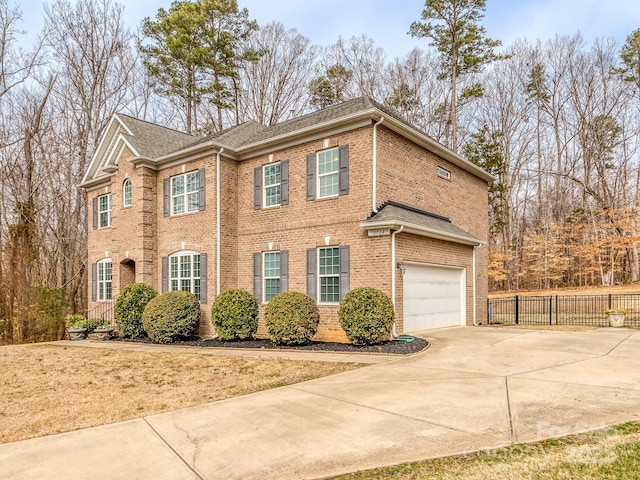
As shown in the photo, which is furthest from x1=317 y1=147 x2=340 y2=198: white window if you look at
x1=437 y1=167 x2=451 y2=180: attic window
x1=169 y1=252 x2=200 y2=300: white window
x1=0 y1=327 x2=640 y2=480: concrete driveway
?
x1=0 y1=327 x2=640 y2=480: concrete driveway

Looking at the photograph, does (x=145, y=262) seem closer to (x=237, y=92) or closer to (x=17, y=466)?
(x=17, y=466)

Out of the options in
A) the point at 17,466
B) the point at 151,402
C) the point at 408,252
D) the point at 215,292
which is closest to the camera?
the point at 17,466

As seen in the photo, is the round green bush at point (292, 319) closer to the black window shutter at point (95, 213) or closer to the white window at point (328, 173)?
the white window at point (328, 173)

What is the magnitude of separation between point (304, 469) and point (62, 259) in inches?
983

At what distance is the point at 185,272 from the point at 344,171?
23.5 ft

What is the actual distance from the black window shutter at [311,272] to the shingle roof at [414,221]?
6.93ft

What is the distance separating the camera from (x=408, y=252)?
1242 cm

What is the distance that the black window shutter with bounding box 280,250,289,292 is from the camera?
1384 centimetres

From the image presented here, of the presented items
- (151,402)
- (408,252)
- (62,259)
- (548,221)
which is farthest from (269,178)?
(548,221)

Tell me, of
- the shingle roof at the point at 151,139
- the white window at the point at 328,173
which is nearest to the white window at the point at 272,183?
the white window at the point at 328,173

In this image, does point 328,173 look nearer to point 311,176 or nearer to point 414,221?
point 311,176

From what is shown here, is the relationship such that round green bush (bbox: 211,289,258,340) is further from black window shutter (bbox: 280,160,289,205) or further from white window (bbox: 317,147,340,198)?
white window (bbox: 317,147,340,198)

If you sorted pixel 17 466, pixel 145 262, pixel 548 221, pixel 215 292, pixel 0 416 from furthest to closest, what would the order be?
1. pixel 548 221
2. pixel 145 262
3. pixel 215 292
4. pixel 0 416
5. pixel 17 466

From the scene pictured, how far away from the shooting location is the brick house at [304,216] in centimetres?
1237
